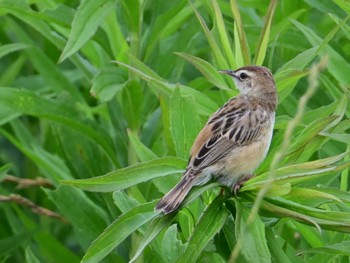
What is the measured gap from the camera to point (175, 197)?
3.34 m

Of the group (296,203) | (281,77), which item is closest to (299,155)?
(296,203)

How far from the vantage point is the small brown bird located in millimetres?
3520

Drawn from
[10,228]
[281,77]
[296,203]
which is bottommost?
[10,228]

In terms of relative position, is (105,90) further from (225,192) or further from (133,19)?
(225,192)

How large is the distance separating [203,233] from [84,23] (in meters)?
1.21

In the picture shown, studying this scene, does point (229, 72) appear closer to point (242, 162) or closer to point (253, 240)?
point (242, 162)

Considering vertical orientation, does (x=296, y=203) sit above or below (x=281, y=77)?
below

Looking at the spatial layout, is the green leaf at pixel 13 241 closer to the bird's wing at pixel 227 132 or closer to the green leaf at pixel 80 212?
the green leaf at pixel 80 212

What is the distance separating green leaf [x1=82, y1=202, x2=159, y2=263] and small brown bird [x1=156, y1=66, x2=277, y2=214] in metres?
0.13

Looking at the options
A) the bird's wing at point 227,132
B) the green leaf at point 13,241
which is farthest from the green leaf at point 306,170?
the green leaf at point 13,241

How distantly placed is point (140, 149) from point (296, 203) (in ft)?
2.76

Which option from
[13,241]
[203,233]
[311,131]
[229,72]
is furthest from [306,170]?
[13,241]

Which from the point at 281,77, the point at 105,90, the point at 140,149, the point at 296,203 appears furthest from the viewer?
the point at 105,90

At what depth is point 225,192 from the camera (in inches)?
137
